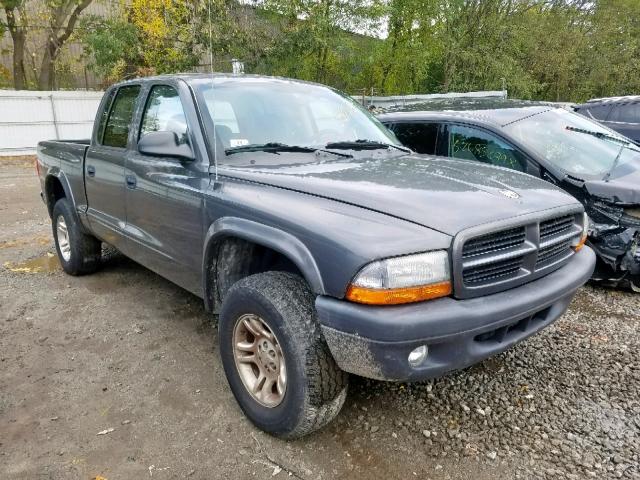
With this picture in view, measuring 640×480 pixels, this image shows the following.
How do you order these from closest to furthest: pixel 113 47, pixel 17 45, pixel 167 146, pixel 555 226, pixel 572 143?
pixel 555 226 < pixel 167 146 < pixel 572 143 < pixel 113 47 < pixel 17 45

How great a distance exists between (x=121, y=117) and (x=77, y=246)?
153cm

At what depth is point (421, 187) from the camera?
242 centimetres

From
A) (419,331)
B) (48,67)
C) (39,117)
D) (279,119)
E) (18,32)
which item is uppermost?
(18,32)

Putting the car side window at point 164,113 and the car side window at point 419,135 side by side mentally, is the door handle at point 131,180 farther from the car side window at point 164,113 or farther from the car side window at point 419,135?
the car side window at point 419,135

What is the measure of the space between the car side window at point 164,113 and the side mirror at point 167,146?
0.37 feet

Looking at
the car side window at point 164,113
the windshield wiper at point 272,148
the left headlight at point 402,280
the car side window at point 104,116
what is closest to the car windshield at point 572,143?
the windshield wiper at point 272,148

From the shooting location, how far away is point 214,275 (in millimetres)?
2916

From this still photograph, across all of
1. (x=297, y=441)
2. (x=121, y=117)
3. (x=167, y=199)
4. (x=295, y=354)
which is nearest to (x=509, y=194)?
(x=295, y=354)

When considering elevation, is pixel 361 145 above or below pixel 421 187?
above

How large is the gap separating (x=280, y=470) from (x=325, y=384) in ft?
1.57

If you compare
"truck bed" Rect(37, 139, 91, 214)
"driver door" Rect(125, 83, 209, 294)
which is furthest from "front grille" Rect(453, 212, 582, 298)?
"truck bed" Rect(37, 139, 91, 214)

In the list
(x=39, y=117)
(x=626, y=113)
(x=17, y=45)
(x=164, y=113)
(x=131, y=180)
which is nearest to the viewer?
(x=164, y=113)

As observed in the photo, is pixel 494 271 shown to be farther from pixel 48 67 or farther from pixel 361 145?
pixel 48 67

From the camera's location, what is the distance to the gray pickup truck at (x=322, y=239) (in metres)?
2.01
